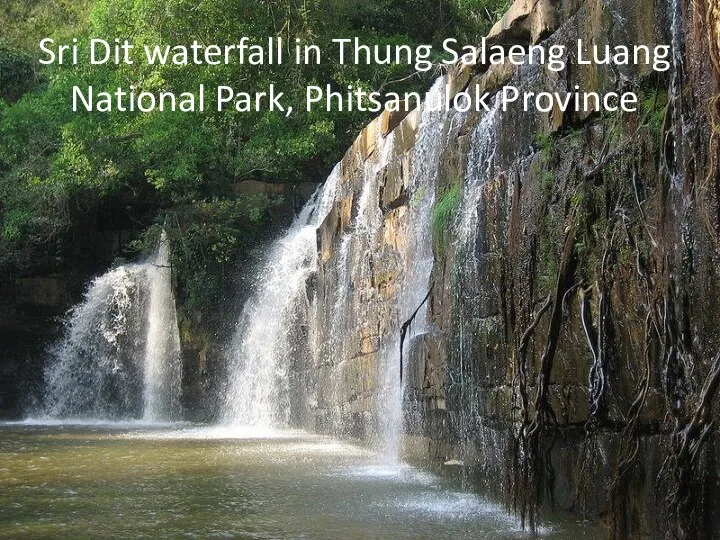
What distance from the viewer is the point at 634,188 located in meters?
5.34

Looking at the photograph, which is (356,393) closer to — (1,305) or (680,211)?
(680,211)

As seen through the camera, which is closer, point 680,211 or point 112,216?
point 680,211

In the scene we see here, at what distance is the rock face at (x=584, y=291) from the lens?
4.67m

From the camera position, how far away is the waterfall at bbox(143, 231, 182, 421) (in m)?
20.0

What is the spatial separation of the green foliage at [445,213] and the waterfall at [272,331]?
7236 millimetres

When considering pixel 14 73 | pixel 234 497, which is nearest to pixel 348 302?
pixel 234 497

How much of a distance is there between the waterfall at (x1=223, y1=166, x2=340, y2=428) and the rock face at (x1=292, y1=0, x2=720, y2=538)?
6.98 metres

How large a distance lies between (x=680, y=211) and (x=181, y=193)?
55.2ft

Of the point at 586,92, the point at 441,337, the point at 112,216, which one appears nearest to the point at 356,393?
the point at 441,337

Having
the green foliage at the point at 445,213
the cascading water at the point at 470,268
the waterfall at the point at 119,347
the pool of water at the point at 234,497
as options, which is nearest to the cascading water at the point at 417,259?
the pool of water at the point at 234,497

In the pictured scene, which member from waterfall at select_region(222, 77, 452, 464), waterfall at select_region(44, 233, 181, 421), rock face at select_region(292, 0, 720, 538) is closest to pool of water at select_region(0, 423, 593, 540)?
rock face at select_region(292, 0, 720, 538)

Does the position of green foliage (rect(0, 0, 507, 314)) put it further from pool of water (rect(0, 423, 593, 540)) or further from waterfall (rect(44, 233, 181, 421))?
pool of water (rect(0, 423, 593, 540))

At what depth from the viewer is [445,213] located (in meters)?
8.63

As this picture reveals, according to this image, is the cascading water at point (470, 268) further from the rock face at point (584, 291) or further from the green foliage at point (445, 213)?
the green foliage at point (445, 213)
